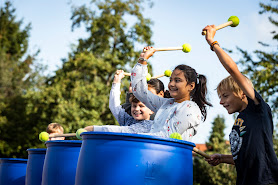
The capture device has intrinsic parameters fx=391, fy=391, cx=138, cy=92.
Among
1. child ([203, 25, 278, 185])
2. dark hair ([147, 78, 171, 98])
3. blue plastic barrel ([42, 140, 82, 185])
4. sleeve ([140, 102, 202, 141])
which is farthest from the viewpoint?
dark hair ([147, 78, 171, 98])

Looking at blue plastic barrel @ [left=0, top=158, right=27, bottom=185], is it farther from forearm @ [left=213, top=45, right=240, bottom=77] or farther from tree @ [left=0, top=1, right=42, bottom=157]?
tree @ [left=0, top=1, right=42, bottom=157]

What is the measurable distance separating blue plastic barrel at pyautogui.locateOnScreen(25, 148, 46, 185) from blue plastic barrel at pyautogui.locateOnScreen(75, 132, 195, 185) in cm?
126

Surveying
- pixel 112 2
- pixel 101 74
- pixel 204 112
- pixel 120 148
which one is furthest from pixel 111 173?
pixel 112 2

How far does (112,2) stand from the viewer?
17.4 meters

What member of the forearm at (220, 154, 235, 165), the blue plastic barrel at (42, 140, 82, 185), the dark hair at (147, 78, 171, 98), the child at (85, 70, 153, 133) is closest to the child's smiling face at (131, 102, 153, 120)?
the child at (85, 70, 153, 133)

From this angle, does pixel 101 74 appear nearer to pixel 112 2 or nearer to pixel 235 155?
pixel 112 2

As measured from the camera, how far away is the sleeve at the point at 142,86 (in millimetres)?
2789

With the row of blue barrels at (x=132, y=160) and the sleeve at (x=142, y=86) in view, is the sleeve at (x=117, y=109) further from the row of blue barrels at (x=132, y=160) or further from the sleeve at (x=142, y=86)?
the row of blue barrels at (x=132, y=160)

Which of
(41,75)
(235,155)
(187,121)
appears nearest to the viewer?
(235,155)

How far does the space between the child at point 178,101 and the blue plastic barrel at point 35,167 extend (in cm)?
104

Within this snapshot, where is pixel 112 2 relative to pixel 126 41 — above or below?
above

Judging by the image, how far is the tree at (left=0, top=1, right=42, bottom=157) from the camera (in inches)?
707

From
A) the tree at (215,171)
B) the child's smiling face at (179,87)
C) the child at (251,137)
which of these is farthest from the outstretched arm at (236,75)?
the tree at (215,171)

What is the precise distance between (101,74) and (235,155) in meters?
14.6
